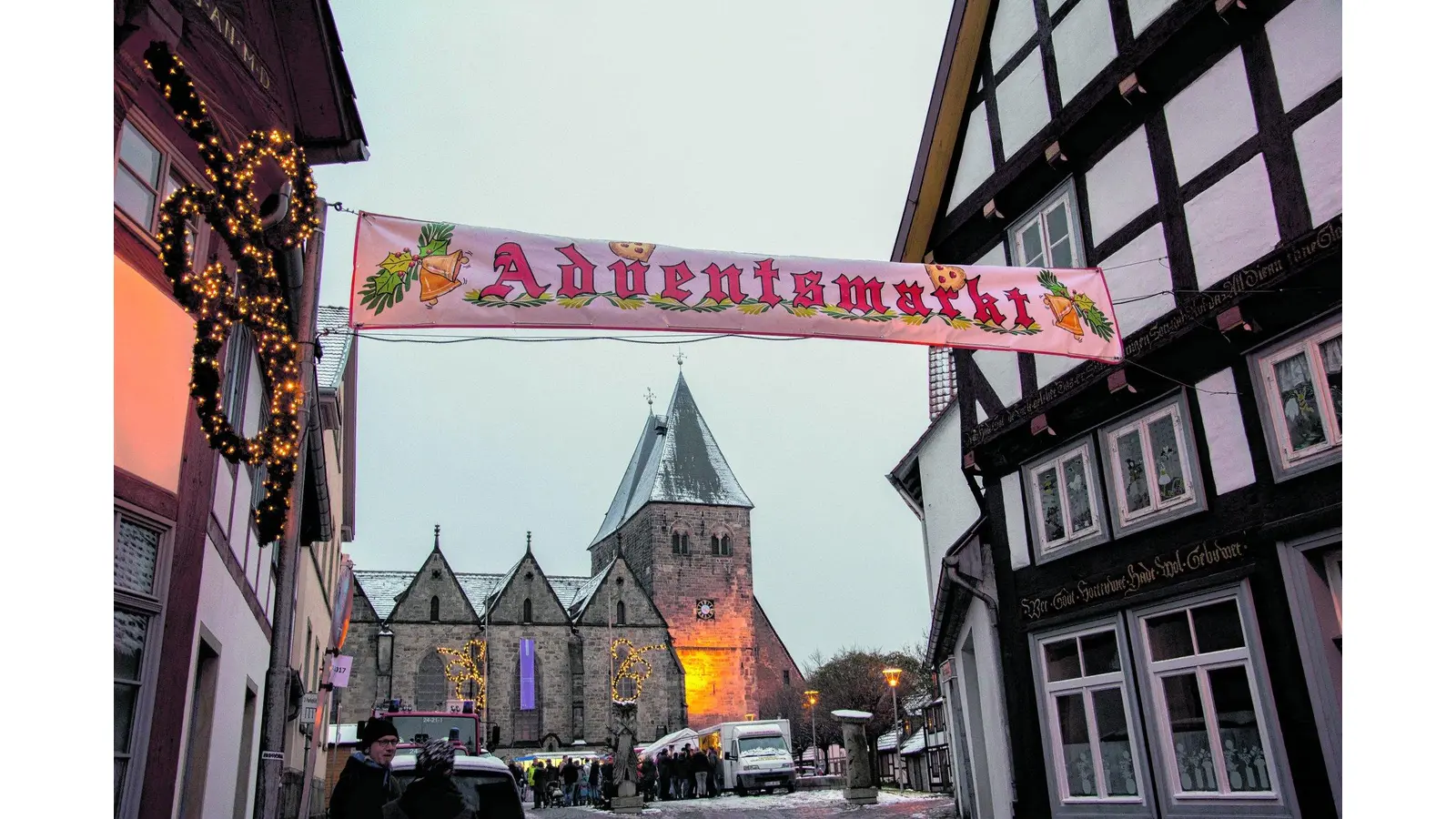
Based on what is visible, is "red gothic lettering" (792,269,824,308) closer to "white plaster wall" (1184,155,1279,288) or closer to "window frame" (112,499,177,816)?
"white plaster wall" (1184,155,1279,288)

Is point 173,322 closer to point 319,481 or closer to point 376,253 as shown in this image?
point 376,253

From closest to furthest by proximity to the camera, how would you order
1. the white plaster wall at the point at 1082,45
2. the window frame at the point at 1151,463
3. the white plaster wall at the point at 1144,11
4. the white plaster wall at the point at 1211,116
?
the white plaster wall at the point at 1211,116 → the window frame at the point at 1151,463 → the white plaster wall at the point at 1144,11 → the white plaster wall at the point at 1082,45

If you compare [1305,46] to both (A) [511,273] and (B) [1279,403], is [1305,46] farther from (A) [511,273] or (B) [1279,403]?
(A) [511,273]

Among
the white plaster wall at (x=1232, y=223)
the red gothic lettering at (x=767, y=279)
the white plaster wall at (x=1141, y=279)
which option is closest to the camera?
the red gothic lettering at (x=767, y=279)

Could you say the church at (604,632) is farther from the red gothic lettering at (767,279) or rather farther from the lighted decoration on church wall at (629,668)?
the red gothic lettering at (767,279)

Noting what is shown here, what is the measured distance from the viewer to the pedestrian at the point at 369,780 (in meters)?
6.37

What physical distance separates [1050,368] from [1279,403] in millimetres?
2772

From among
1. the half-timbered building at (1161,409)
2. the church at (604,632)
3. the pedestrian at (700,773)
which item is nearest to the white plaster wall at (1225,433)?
the half-timbered building at (1161,409)

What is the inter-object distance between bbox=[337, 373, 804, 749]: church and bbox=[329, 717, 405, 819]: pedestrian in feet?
183

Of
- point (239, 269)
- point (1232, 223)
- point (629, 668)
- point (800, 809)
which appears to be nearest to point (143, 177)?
point (239, 269)

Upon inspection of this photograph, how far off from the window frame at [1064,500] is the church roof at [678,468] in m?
65.7

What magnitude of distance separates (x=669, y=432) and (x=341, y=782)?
7500 cm

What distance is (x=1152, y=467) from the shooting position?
10.1 meters

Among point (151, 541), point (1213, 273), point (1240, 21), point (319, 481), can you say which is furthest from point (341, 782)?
point (319, 481)
